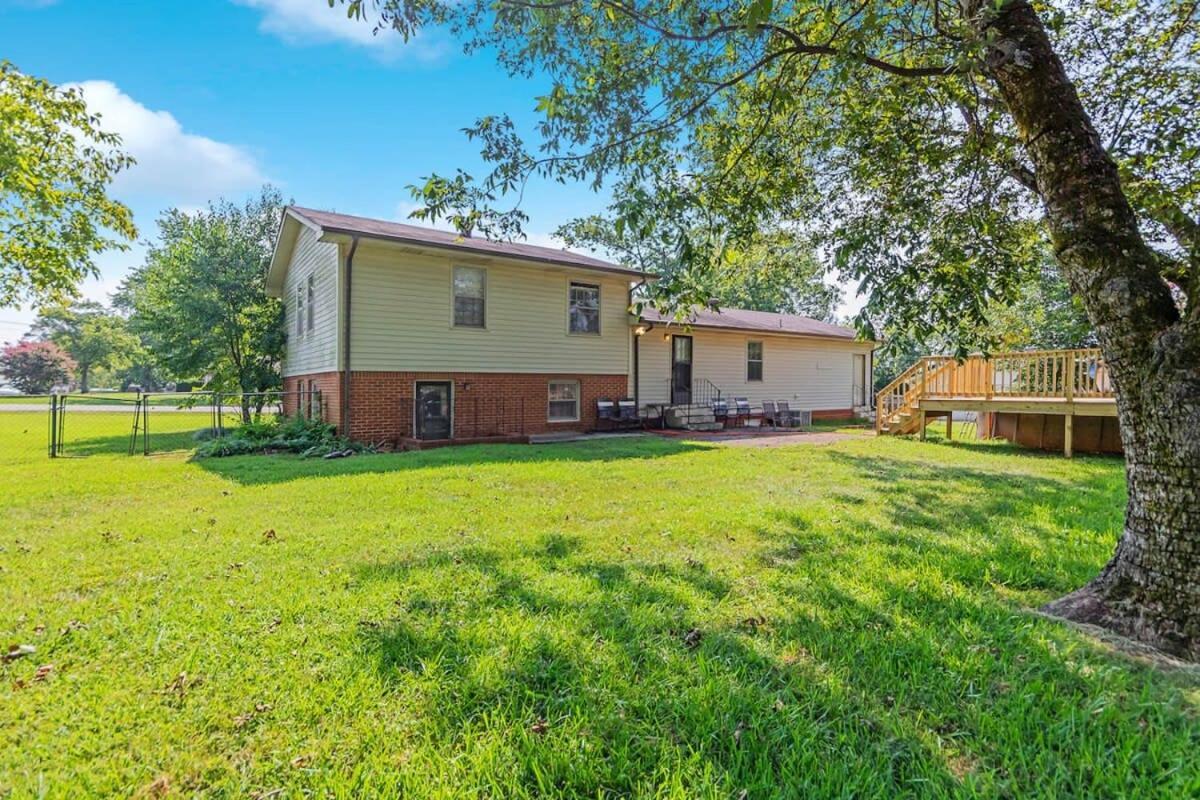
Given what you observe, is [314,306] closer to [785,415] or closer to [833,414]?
[785,415]

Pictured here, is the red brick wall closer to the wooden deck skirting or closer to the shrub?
the shrub

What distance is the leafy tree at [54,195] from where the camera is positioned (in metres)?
10.6

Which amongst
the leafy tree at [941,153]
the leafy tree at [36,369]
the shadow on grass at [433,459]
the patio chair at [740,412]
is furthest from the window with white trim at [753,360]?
the leafy tree at [36,369]

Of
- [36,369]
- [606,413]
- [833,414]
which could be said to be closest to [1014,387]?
[606,413]

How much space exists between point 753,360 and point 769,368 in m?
0.90

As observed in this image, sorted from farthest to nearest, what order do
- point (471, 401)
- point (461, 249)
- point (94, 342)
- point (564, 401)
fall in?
point (94, 342) → point (564, 401) → point (471, 401) → point (461, 249)

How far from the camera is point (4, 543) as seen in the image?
452 cm

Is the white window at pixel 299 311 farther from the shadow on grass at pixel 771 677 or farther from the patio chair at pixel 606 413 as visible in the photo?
the shadow on grass at pixel 771 677

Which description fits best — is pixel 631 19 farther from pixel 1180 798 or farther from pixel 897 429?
pixel 897 429

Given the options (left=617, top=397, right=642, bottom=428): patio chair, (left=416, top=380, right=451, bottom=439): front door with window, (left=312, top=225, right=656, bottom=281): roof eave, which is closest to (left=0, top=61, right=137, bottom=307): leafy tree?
(left=312, top=225, right=656, bottom=281): roof eave

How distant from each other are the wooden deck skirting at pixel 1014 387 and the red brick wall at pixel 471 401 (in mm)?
7497

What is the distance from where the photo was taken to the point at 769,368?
64.6ft

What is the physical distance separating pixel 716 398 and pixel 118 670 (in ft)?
54.2

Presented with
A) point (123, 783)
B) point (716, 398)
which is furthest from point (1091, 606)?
point (716, 398)
